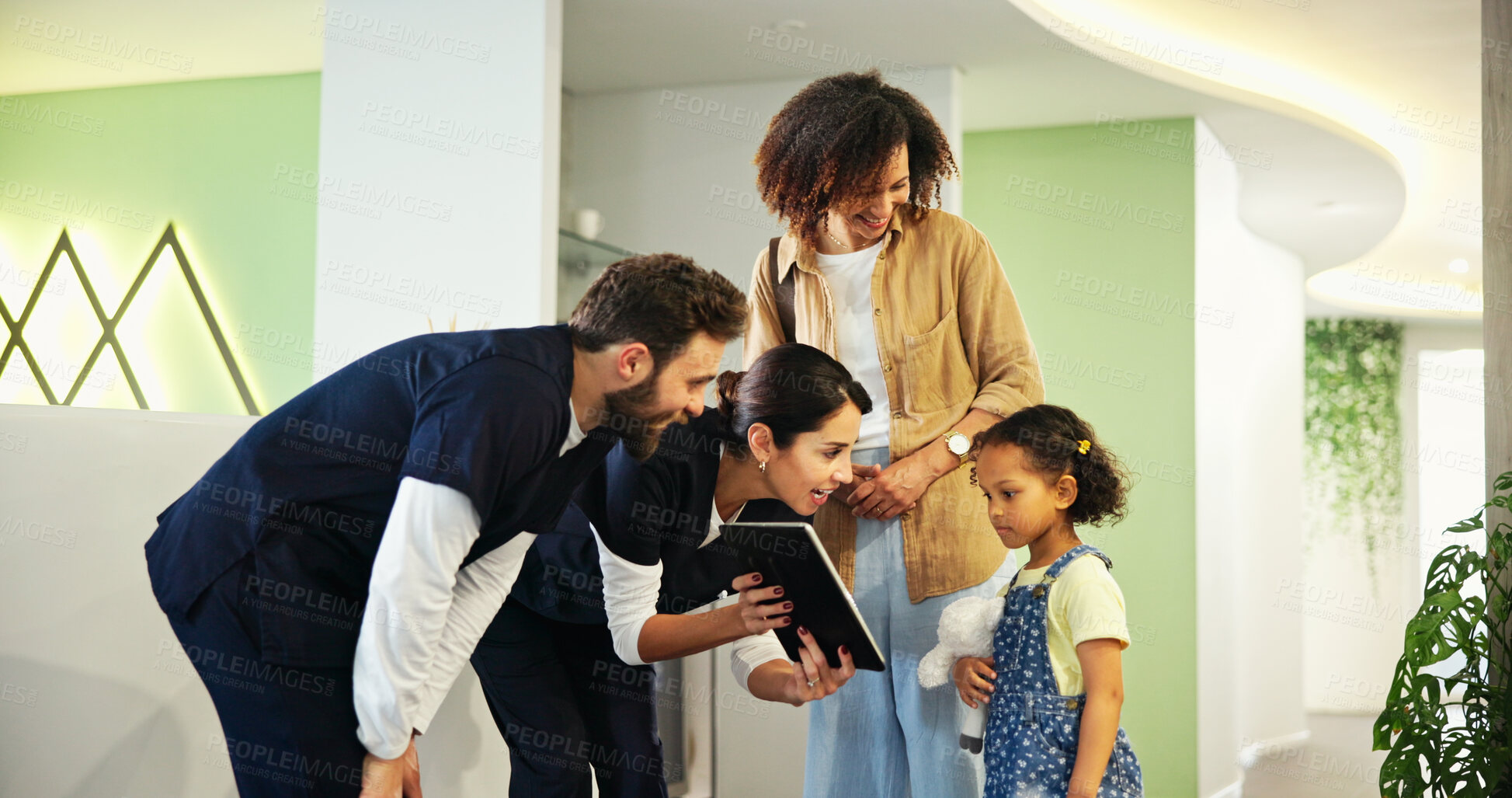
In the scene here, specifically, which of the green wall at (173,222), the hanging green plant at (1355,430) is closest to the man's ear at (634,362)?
the green wall at (173,222)

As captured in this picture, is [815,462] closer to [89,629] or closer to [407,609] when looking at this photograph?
[407,609]

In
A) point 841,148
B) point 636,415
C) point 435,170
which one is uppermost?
point 435,170

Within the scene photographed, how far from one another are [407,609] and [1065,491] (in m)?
1.03

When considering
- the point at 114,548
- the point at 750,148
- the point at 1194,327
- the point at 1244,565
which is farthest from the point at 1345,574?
the point at 114,548

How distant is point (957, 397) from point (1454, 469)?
8.24 meters

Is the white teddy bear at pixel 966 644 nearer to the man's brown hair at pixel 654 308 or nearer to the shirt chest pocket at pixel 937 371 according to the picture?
the shirt chest pocket at pixel 937 371

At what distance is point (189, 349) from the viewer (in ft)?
13.9

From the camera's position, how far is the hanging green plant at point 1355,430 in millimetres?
7891

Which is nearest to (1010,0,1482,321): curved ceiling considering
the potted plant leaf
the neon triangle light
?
the potted plant leaf

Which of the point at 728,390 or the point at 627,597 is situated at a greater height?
the point at 728,390

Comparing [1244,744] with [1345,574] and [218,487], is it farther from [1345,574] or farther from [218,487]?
[218,487]

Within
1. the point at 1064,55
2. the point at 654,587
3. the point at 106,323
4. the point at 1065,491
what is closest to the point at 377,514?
the point at 654,587

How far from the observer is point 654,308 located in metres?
1.45

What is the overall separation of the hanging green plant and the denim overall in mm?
6861
